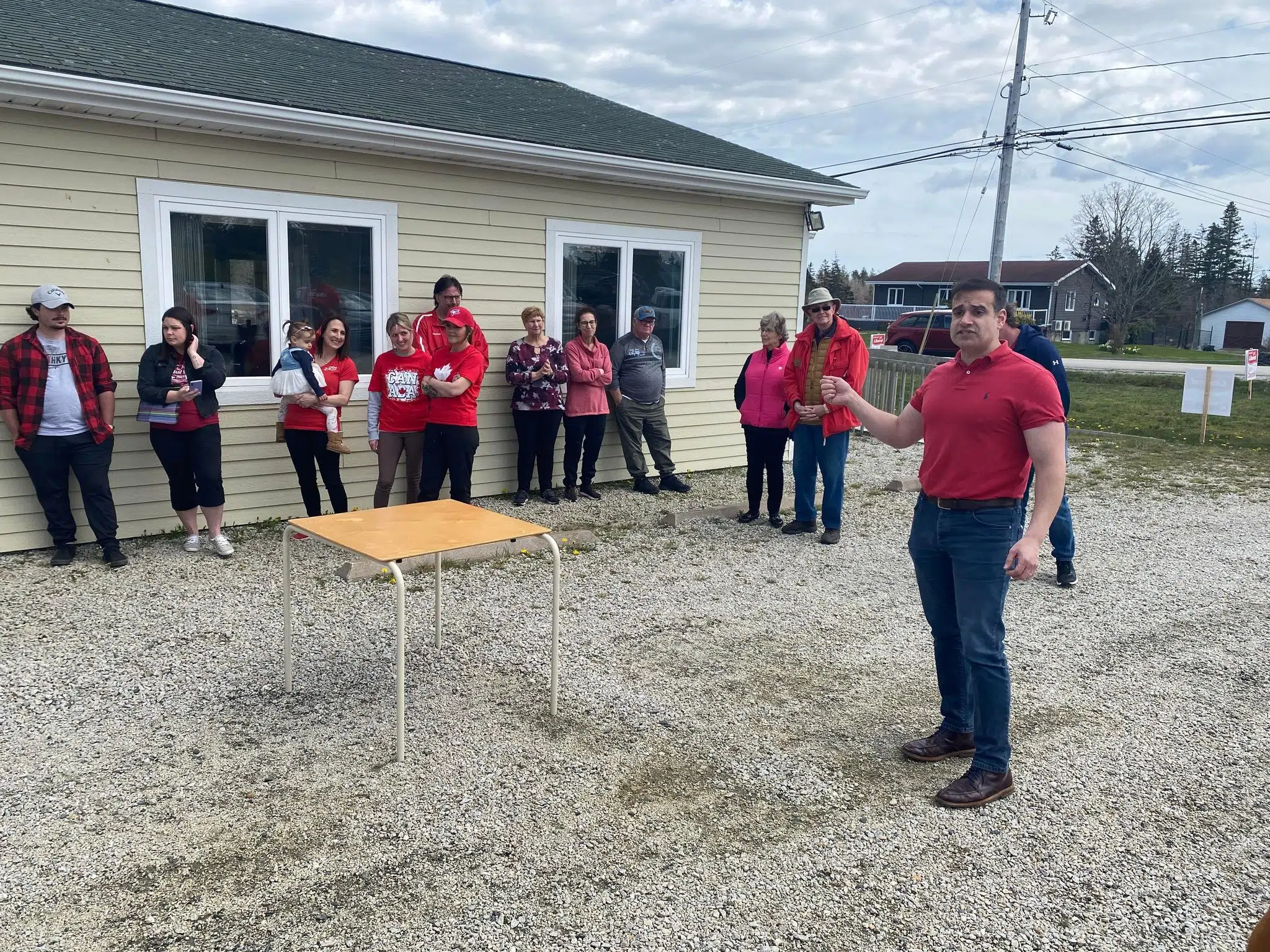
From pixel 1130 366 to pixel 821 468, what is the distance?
91.4 feet

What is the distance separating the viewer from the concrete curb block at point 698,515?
7.38 metres

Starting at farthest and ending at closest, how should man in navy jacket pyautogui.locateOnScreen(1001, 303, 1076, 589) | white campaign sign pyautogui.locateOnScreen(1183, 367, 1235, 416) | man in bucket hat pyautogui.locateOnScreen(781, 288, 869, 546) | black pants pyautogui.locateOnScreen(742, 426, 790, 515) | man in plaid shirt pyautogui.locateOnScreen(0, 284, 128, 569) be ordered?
white campaign sign pyautogui.locateOnScreen(1183, 367, 1235, 416)
black pants pyautogui.locateOnScreen(742, 426, 790, 515)
man in bucket hat pyautogui.locateOnScreen(781, 288, 869, 546)
man in plaid shirt pyautogui.locateOnScreen(0, 284, 128, 569)
man in navy jacket pyautogui.locateOnScreen(1001, 303, 1076, 589)

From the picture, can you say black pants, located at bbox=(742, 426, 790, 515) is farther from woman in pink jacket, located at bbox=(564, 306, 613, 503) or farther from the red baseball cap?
the red baseball cap

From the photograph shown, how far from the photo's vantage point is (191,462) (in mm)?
6059

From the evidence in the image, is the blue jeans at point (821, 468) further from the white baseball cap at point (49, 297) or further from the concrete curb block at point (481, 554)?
the white baseball cap at point (49, 297)

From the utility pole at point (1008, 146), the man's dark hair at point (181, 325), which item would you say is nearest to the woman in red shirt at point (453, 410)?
the man's dark hair at point (181, 325)

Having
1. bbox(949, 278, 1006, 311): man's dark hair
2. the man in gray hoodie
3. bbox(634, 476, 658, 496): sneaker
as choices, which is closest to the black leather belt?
bbox(949, 278, 1006, 311): man's dark hair

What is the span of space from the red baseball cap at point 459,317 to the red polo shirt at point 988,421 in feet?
12.7

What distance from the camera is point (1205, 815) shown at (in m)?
3.33

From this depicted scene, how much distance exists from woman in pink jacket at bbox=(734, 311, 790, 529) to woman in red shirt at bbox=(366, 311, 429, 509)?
97.2 inches

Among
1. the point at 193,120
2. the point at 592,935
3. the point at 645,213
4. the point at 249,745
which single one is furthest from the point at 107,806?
the point at 645,213

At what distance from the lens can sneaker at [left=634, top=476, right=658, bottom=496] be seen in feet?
27.9

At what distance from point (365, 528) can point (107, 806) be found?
4.35 feet

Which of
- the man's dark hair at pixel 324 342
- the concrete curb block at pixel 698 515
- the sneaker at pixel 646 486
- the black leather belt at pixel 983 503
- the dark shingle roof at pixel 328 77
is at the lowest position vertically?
the concrete curb block at pixel 698 515
